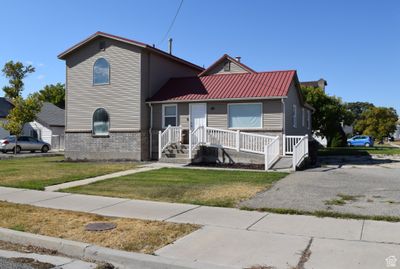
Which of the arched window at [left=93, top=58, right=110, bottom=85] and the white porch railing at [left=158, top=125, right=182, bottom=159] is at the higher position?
the arched window at [left=93, top=58, right=110, bottom=85]

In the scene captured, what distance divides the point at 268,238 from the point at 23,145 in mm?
33893

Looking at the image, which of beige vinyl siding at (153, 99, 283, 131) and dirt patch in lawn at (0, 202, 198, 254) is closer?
dirt patch in lawn at (0, 202, 198, 254)

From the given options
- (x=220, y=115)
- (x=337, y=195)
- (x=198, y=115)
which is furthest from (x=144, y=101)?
(x=337, y=195)

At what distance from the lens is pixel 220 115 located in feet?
72.1

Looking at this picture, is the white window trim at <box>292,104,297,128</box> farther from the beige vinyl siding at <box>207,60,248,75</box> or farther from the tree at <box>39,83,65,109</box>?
the tree at <box>39,83,65,109</box>

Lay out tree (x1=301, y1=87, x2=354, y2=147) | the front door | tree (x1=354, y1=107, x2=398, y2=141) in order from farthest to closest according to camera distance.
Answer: tree (x1=354, y1=107, x2=398, y2=141) < tree (x1=301, y1=87, x2=354, y2=147) < the front door

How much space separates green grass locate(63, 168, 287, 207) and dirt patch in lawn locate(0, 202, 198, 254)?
89.4 inches

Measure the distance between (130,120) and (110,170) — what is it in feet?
20.5

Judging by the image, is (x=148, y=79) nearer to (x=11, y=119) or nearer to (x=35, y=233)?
(x=11, y=119)

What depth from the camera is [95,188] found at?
12195 mm

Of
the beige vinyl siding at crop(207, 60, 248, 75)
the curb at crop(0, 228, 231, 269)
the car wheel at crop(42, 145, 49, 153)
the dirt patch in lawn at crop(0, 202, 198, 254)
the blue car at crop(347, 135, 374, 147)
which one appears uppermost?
the beige vinyl siding at crop(207, 60, 248, 75)

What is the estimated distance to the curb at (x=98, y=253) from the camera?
5.57 metres

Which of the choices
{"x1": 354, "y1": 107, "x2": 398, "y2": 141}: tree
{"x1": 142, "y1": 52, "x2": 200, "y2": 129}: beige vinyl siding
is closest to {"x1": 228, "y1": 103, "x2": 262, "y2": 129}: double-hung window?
{"x1": 142, "y1": 52, "x2": 200, "y2": 129}: beige vinyl siding

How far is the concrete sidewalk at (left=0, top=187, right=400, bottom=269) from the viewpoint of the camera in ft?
18.5
